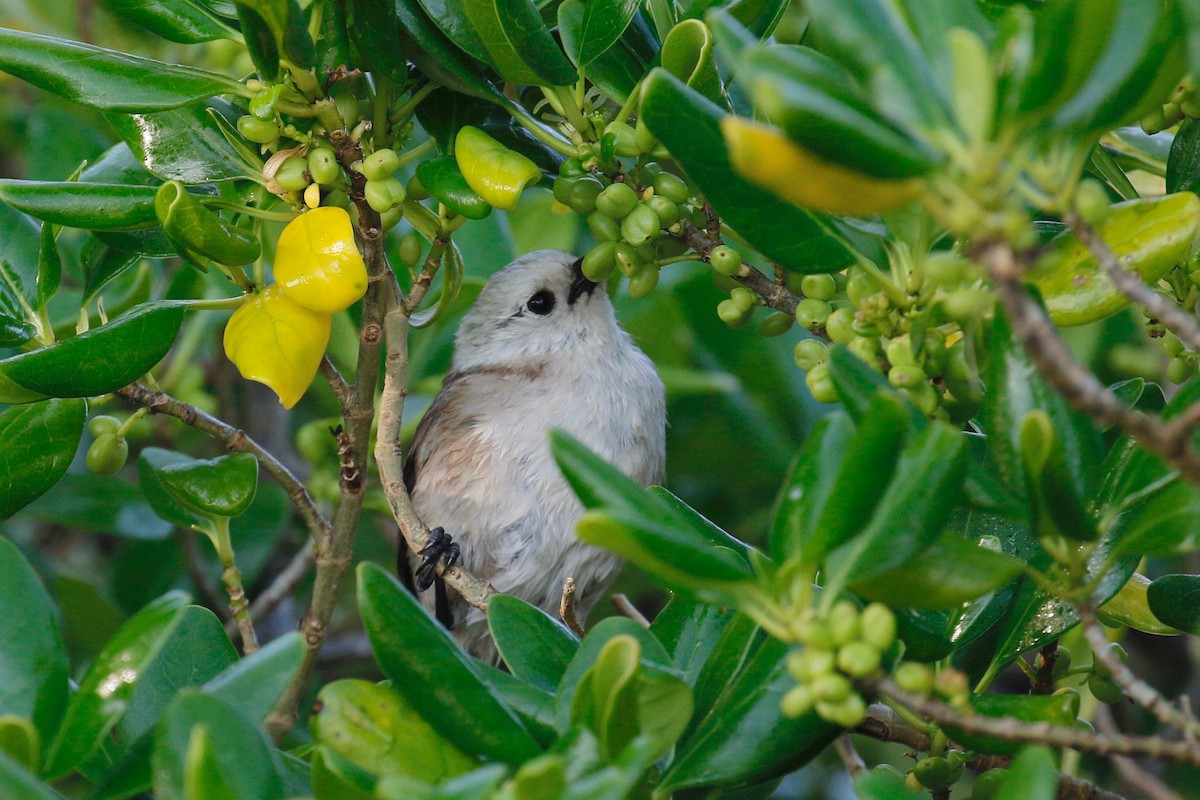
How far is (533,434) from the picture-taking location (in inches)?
138

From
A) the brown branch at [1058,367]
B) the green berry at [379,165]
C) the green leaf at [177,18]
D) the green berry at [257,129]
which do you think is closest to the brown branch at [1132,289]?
the brown branch at [1058,367]

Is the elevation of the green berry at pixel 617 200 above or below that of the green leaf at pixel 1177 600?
above

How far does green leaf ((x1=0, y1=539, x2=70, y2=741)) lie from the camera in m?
1.34

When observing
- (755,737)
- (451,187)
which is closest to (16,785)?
(755,737)

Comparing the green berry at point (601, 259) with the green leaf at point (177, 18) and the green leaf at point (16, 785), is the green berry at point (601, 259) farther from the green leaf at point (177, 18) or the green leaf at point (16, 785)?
the green leaf at point (16, 785)

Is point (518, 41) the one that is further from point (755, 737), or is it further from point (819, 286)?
point (755, 737)

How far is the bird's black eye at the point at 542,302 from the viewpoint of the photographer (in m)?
3.80

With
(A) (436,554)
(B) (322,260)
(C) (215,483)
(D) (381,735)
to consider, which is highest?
(B) (322,260)

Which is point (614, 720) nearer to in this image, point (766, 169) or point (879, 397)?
point (879, 397)

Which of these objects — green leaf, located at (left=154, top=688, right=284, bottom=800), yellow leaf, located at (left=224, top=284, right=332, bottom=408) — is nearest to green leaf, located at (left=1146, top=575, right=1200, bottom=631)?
green leaf, located at (left=154, top=688, right=284, bottom=800)

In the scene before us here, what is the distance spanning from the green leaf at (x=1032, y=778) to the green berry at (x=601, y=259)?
3.59ft

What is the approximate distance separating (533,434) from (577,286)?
534 mm

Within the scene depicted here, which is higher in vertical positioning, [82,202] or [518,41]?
[518,41]

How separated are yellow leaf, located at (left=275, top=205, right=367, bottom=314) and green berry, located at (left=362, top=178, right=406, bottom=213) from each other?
2.2 inches
